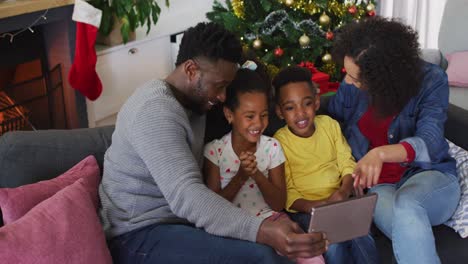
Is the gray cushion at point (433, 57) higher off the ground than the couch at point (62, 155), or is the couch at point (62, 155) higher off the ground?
the gray cushion at point (433, 57)

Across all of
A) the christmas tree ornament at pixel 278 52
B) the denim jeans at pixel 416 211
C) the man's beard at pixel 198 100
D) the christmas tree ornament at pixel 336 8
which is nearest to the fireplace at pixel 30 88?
the christmas tree ornament at pixel 278 52

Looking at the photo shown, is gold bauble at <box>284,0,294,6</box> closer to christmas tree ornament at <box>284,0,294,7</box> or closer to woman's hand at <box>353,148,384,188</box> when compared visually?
christmas tree ornament at <box>284,0,294,7</box>

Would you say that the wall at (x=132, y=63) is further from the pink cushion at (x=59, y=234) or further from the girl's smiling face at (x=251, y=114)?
the pink cushion at (x=59, y=234)

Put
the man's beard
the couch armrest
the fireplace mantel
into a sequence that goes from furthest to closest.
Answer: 1. the fireplace mantel
2. the couch armrest
3. the man's beard

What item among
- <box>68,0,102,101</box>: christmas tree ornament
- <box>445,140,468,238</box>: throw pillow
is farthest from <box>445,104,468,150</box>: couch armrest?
<box>68,0,102,101</box>: christmas tree ornament

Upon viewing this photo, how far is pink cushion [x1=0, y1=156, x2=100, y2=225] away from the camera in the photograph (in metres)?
1.35

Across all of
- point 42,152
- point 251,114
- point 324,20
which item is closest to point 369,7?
point 324,20

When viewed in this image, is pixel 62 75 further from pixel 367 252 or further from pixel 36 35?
pixel 367 252

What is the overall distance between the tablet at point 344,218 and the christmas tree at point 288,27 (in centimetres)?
169

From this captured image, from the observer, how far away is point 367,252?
1647 mm

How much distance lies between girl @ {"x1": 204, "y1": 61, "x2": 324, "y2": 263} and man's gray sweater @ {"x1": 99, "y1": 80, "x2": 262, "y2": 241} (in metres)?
0.20

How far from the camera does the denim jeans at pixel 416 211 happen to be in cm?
152

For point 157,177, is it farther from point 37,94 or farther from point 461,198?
point 37,94

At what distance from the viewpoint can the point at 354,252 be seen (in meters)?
1.69
